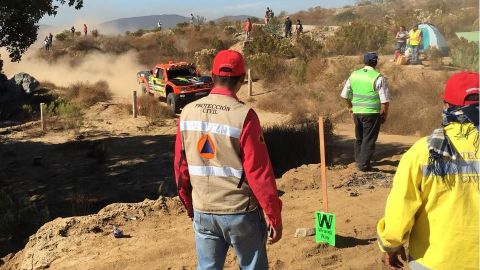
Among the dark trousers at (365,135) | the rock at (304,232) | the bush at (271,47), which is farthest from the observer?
the bush at (271,47)

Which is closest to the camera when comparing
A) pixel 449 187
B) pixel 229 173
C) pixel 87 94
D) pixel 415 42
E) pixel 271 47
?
pixel 449 187

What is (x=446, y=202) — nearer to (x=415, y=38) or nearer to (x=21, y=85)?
(x=415, y=38)

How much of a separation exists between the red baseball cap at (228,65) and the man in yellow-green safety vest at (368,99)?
455 centimetres

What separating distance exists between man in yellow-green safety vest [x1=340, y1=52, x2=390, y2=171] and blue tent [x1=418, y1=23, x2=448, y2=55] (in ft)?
52.6

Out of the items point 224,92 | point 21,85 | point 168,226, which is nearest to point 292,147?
point 168,226

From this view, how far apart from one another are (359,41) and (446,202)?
2505 centimetres

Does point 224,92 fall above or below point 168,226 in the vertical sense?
above

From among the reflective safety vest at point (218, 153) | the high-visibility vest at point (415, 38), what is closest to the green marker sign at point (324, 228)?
the reflective safety vest at point (218, 153)

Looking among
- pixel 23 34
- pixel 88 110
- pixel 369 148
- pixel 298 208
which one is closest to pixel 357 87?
pixel 369 148

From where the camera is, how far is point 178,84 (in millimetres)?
18969

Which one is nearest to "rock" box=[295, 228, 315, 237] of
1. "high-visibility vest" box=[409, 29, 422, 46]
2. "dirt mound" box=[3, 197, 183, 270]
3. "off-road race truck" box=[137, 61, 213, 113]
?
"dirt mound" box=[3, 197, 183, 270]

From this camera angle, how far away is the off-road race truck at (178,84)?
1870 centimetres

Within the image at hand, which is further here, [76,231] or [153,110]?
[153,110]

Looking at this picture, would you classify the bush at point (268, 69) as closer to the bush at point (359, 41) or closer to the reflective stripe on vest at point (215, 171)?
the bush at point (359, 41)
